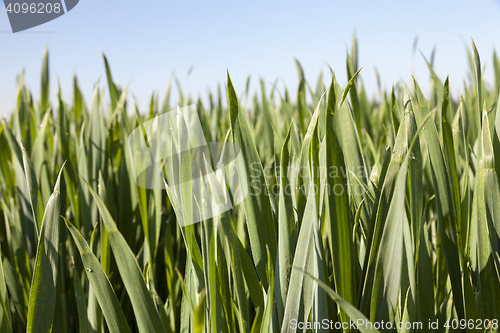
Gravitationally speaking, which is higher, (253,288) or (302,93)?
(302,93)

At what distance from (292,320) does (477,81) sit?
0.38 metres

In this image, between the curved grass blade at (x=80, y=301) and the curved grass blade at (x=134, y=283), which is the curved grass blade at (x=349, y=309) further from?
the curved grass blade at (x=80, y=301)

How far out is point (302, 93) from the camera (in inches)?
32.7

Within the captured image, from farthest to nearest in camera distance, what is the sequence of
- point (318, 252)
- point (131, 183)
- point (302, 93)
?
point (302, 93), point (131, 183), point (318, 252)

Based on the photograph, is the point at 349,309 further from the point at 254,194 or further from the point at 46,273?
the point at 46,273

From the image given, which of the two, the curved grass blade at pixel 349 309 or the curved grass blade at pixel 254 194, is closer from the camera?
the curved grass blade at pixel 349 309

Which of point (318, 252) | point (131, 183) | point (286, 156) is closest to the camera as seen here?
point (318, 252)

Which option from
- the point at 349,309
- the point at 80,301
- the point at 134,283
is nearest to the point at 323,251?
the point at 349,309

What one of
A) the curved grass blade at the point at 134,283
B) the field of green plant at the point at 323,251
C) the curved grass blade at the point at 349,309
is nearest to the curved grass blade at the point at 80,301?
the field of green plant at the point at 323,251

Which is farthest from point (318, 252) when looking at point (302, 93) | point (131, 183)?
point (302, 93)

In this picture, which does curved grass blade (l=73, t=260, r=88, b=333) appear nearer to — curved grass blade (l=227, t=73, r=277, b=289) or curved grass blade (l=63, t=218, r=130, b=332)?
curved grass blade (l=63, t=218, r=130, b=332)

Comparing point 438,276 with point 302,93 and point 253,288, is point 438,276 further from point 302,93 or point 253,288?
point 302,93

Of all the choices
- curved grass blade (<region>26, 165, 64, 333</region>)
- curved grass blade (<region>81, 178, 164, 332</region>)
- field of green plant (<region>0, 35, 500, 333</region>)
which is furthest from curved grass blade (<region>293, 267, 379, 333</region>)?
curved grass blade (<region>26, 165, 64, 333</region>)

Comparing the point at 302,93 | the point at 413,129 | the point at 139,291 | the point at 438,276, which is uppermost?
the point at 302,93
